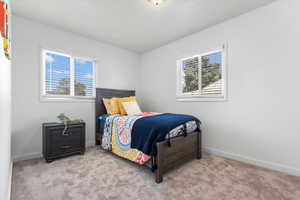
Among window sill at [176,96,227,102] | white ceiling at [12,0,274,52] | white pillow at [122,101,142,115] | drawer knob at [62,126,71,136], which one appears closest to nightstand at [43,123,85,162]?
drawer knob at [62,126,71,136]

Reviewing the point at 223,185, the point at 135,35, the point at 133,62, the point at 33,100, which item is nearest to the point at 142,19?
the point at 135,35

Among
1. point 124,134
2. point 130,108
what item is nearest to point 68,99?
point 130,108

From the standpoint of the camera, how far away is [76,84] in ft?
10.2

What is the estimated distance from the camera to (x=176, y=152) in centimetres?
206

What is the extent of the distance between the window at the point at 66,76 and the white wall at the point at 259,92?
2.54 metres

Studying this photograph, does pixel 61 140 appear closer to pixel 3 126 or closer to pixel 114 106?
pixel 114 106

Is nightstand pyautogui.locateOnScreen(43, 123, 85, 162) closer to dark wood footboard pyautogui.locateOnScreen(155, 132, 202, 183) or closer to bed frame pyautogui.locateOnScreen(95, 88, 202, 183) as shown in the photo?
bed frame pyautogui.locateOnScreen(95, 88, 202, 183)

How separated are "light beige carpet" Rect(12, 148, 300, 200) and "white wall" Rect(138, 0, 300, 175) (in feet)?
1.05

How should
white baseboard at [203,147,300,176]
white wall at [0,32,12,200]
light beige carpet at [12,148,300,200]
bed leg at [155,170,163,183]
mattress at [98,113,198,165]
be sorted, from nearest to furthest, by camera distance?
white wall at [0,32,12,200] → light beige carpet at [12,148,300,200] → bed leg at [155,170,163,183] → white baseboard at [203,147,300,176] → mattress at [98,113,198,165]

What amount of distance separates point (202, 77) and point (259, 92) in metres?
1.06

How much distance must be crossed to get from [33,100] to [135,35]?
2.43 m

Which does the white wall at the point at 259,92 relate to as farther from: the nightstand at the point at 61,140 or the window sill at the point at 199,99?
the nightstand at the point at 61,140

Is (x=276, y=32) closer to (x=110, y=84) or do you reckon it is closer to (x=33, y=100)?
(x=110, y=84)

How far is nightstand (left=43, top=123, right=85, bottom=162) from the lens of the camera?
2.33 metres
